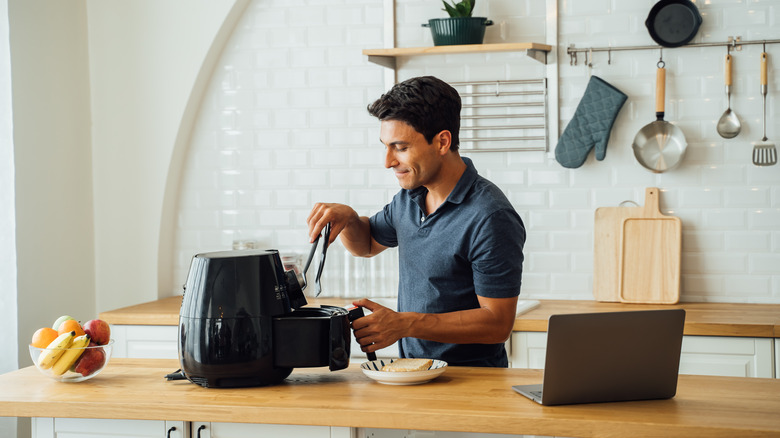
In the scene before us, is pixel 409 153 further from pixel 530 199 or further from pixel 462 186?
pixel 530 199

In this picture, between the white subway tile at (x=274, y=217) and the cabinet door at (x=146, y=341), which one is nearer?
the cabinet door at (x=146, y=341)

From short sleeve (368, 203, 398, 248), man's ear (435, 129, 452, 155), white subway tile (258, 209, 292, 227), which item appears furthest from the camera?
white subway tile (258, 209, 292, 227)

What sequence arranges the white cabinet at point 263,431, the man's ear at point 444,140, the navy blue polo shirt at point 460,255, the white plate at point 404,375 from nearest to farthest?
the white cabinet at point 263,431 < the white plate at point 404,375 < the navy blue polo shirt at point 460,255 < the man's ear at point 444,140

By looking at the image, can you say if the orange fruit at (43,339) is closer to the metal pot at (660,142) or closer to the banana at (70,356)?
the banana at (70,356)

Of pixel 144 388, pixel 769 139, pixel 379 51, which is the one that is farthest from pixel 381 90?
pixel 144 388

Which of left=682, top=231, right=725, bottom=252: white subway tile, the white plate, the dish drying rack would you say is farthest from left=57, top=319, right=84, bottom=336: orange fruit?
left=682, top=231, right=725, bottom=252: white subway tile

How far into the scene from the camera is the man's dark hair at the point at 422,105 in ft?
7.60

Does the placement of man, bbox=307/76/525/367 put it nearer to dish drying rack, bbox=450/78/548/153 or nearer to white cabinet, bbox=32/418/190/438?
white cabinet, bbox=32/418/190/438

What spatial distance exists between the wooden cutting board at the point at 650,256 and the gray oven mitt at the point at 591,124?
330 millimetres

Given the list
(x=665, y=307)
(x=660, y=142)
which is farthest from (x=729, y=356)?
(x=660, y=142)

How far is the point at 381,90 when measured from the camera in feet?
13.0

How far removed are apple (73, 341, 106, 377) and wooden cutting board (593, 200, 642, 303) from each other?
2303 mm

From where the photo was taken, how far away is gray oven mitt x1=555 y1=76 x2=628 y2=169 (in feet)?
12.0

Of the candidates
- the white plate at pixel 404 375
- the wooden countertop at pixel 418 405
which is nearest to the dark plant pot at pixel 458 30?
the wooden countertop at pixel 418 405
